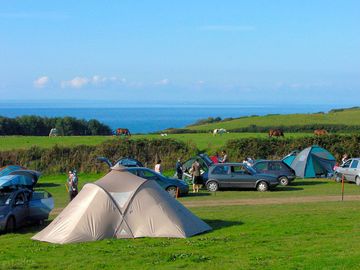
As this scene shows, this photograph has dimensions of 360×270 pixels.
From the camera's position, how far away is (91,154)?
4694 centimetres

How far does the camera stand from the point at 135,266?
13.1m

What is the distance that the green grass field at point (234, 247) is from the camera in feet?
42.4

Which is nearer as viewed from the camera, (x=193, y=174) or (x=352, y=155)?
(x=193, y=174)

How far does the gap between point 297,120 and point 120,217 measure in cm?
7103

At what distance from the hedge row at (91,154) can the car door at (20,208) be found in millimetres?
25025

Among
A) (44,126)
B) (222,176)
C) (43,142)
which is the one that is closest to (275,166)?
(222,176)

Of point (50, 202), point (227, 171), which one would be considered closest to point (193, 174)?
point (227, 171)

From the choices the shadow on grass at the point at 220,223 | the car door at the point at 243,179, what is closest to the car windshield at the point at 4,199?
the shadow on grass at the point at 220,223

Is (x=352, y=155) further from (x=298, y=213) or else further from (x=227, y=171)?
(x=298, y=213)

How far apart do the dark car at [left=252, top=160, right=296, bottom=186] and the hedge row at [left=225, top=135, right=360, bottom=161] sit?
10.4 m

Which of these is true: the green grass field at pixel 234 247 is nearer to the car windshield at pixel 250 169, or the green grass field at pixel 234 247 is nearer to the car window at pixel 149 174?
the car window at pixel 149 174

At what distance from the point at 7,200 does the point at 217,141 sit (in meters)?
35.8

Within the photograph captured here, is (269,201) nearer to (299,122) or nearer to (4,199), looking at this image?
(4,199)

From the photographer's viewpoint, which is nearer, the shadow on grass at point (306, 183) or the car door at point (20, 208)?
the car door at point (20, 208)
